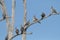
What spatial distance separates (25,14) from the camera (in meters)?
5.13

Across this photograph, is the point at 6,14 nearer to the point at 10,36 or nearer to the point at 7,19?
the point at 7,19

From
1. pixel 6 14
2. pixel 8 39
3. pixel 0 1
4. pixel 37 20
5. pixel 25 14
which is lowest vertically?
pixel 25 14

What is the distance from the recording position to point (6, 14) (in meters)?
1.95

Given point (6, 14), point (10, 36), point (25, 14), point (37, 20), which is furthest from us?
point (25, 14)

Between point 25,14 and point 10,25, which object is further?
point 25,14

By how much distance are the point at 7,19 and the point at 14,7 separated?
2.29 feet

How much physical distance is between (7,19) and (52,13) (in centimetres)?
66

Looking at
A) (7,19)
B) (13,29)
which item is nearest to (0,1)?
(7,19)

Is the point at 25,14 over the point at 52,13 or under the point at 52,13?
under

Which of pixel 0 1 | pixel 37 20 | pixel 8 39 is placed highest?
pixel 0 1

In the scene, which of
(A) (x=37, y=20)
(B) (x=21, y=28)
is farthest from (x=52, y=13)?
(B) (x=21, y=28)

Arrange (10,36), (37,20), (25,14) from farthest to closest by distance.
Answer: (25,14) → (37,20) → (10,36)

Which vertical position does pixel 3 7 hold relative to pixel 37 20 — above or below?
above

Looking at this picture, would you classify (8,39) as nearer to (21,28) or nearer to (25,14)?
(21,28)
